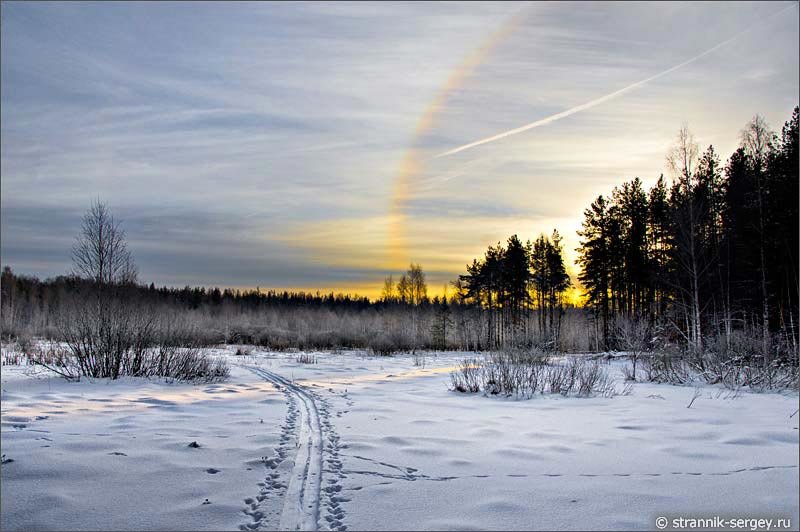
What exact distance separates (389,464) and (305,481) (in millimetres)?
1206

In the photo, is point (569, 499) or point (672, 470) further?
point (672, 470)

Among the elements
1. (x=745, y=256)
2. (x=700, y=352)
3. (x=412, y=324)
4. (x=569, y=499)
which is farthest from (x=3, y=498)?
(x=412, y=324)

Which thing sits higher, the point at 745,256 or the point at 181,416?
the point at 745,256

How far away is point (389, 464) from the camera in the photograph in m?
6.86

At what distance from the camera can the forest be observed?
18266mm

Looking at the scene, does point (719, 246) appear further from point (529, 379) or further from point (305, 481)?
point (305, 481)

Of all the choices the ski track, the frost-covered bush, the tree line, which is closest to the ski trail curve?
the ski track

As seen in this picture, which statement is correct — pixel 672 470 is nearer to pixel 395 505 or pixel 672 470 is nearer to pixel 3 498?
pixel 395 505

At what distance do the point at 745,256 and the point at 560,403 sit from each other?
25.1 meters

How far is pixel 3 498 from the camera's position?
207 inches

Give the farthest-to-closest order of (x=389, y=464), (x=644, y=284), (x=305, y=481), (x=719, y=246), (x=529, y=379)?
1. (x=644, y=284)
2. (x=719, y=246)
3. (x=529, y=379)
4. (x=389, y=464)
5. (x=305, y=481)

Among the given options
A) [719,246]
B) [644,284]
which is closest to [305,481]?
[719,246]

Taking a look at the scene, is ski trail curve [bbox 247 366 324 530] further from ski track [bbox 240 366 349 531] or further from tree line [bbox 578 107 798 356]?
tree line [bbox 578 107 798 356]

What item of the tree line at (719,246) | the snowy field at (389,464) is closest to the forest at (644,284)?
the tree line at (719,246)
